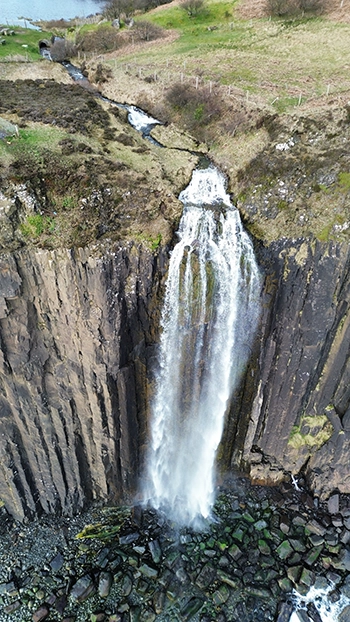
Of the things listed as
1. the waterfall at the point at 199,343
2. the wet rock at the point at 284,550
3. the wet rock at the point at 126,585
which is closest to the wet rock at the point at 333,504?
the wet rock at the point at 284,550

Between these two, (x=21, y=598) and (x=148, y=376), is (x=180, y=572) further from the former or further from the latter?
(x=148, y=376)

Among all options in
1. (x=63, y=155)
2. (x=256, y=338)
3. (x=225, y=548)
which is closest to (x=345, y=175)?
(x=256, y=338)

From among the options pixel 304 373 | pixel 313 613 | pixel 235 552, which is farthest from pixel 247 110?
pixel 313 613

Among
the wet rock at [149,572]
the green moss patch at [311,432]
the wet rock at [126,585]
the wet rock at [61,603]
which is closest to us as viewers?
the wet rock at [61,603]

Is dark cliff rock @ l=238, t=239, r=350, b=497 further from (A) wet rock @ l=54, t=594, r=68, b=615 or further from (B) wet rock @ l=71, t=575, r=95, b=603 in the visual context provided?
(A) wet rock @ l=54, t=594, r=68, b=615

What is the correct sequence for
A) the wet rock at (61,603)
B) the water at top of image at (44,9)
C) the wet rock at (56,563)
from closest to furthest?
the wet rock at (61,603) → the wet rock at (56,563) → the water at top of image at (44,9)

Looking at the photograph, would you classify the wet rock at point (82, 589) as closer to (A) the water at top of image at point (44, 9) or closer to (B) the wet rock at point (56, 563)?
(B) the wet rock at point (56, 563)

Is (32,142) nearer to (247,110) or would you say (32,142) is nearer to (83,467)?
(247,110)
